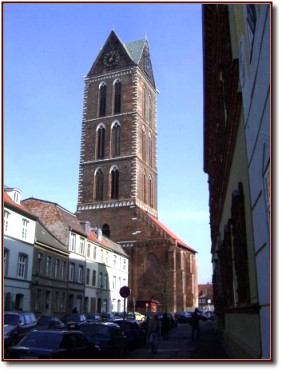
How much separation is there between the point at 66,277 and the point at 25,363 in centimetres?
3609

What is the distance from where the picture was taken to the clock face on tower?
243 ft

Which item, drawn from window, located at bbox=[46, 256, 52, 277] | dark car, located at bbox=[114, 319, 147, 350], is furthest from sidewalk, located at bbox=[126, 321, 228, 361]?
window, located at bbox=[46, 256, 52, 277]

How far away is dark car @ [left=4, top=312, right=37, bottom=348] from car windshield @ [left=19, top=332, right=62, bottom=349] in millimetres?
6311

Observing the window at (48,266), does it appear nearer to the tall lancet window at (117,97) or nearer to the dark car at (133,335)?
the dark car at (133,335)

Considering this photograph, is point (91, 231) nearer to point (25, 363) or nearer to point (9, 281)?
point (9, 281)

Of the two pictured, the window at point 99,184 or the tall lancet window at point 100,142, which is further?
the tall lancet window at point 100,142

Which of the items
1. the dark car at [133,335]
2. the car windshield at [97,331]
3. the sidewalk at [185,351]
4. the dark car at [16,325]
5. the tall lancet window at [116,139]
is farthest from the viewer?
the tall lancet window at [116,139]

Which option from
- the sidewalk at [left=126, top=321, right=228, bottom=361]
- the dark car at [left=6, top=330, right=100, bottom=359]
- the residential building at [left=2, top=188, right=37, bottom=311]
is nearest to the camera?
the sidewalk at [left=126, top=321, right=228, bottom=361]

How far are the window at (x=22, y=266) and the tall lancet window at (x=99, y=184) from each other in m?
33.0

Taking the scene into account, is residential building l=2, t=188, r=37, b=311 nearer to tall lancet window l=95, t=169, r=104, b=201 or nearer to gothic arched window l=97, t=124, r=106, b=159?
tall lancet window l=95, t=169, r=104, b=201

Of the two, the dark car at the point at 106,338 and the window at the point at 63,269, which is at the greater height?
the window at the point at 63,269

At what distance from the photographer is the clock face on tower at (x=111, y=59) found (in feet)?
243

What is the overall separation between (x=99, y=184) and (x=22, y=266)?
35.0 meters

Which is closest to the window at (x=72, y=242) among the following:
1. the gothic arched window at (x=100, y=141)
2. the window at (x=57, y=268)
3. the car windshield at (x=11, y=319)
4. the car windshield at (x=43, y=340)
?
the window at (x=57, y=268)
